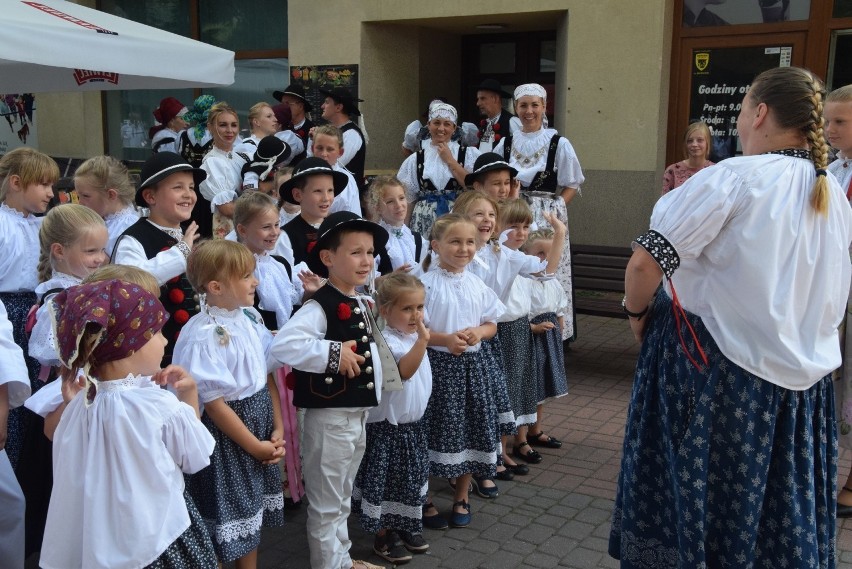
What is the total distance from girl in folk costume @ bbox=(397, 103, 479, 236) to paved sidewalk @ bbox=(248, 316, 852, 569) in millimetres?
1771

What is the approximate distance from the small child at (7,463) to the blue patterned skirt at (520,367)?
2643 millimetres

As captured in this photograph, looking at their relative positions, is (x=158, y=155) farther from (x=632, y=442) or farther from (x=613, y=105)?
(x=613, y=105)

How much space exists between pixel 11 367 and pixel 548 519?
2664mm

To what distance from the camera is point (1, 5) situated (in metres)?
4.92

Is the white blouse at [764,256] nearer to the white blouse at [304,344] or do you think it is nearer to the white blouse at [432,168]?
the white blouse at [304,344]

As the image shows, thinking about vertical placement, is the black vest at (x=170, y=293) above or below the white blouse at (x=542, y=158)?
below

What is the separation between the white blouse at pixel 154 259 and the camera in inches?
143

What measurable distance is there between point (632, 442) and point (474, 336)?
3.74ft

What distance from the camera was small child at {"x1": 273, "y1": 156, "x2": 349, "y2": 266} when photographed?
15.2ft

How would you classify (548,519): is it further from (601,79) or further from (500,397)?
(601,79)

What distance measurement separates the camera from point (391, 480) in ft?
12.7

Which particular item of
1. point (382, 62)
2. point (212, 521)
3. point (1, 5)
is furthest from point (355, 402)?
point (382, 62)

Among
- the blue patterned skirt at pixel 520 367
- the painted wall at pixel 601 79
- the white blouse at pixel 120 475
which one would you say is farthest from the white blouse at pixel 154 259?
the painted wall at pixel 601 79

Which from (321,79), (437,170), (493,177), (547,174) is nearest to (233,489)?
(493,177)
